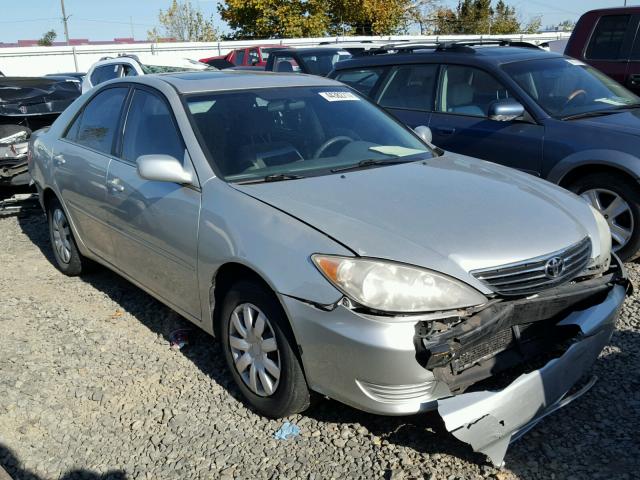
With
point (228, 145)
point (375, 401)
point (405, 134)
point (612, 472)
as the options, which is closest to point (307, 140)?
point (228, 145)

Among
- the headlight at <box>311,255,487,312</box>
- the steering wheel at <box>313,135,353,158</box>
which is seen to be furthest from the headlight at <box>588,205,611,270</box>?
the steering wheel at <box>313,135,353,158</box>

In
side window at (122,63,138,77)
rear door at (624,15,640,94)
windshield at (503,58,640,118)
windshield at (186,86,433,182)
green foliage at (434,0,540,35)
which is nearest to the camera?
windshield at (186,86,433,182)

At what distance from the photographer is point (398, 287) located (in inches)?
105

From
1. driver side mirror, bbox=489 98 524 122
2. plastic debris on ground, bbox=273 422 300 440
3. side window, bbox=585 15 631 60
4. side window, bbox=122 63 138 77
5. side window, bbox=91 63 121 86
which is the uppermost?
side window, bbox=585 15 631 60

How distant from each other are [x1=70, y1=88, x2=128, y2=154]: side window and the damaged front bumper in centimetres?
239

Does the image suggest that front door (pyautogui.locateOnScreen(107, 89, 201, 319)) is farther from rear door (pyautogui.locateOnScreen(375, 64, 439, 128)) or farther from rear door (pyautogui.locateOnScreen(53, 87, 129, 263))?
rear door (pyautogui.locateOnScreen(375, 64, 439, 128))

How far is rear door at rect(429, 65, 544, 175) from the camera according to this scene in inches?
215

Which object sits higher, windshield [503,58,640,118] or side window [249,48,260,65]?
windshield [503,58,640,118]

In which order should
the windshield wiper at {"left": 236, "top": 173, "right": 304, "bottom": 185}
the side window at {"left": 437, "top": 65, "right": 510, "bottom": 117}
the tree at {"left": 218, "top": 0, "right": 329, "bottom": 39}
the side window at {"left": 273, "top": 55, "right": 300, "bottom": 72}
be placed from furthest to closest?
the tree at {"left": 218, "top": 0, "right": 329, "bottom": 39} < the side window at {"left": 273, "top": 55, "right": 300, "bottom": 72} < the side window at {"left": 437, "top": 65, "right": 510, "bottom": 117} < the windshield wiper at {"left": 236, "top": 173, "right": 304, "bottom": 185}

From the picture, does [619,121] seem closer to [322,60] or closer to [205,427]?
[205,427]

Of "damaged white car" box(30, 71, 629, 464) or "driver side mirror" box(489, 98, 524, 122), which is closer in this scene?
"damaged white car" box(30, 71, 629, 464)

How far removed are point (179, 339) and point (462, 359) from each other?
6.89 feet

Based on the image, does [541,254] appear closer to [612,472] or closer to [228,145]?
[612,472]

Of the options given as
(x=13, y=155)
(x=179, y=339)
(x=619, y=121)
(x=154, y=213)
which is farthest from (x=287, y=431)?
(x=13, y=155)
